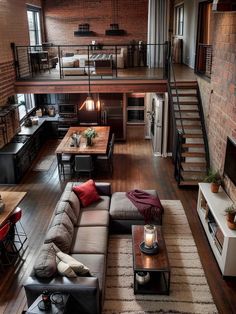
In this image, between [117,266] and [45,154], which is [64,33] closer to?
[45,154]

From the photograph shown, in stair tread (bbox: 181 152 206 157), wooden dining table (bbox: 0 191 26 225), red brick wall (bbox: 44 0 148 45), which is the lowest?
wooden dining table (bbox: 0 191 26 225)

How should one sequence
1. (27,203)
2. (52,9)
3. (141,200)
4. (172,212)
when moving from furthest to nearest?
(52,9)
(27,203)
(172,212)
(141,200)

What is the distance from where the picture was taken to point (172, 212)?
22.3ft

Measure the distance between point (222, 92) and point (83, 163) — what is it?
3746 mm

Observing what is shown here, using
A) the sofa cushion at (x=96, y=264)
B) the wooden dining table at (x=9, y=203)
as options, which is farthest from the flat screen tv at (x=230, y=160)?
the wooden dining table at (x=9, y=203)

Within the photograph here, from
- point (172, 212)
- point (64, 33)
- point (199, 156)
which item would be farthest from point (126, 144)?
point (64, 33)

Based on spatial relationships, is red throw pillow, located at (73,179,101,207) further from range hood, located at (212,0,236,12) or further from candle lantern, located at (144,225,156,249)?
range hood, located at (212,0,236,12)

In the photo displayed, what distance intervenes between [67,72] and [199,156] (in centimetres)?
494

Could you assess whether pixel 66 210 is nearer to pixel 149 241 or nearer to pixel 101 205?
pixel 101 205

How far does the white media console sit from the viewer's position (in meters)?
4.85

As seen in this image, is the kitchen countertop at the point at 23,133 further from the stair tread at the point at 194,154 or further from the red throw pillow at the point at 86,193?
the stair tread at the point at 194,154

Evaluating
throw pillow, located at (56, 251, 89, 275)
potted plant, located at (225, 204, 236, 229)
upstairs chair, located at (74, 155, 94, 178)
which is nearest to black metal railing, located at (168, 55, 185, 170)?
upstairs chair, located at (74, 155, 94, 178)

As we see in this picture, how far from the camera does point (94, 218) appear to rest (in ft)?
19.1

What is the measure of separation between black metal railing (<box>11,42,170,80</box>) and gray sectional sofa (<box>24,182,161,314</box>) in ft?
14.2
